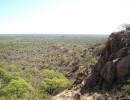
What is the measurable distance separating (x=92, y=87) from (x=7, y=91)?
19.5 meters

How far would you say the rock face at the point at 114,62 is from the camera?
20.2 m

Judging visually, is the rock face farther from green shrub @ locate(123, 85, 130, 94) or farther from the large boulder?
green shrub @ locate(123, 85, 130, 94)

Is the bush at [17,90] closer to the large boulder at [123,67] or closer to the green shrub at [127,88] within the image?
the large boulder at [123,67]

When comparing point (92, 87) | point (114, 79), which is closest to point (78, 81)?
point (92, 87)

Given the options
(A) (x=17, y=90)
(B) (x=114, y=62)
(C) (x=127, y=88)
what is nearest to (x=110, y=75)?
(B) (x=114, y=62)

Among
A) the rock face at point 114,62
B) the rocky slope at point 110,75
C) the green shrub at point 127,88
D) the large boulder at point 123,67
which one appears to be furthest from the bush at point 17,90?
the green shrub at point 127,88

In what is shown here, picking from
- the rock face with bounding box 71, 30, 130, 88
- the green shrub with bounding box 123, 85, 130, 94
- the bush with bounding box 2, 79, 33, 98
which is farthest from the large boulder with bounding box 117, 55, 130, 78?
the bush with bounding box 2, 79, 33, 98

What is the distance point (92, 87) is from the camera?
74.2 feet

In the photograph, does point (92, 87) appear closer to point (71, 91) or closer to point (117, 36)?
point (71, 91)

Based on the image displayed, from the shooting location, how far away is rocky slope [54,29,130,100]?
1986 centimetres

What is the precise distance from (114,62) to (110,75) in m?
1.37

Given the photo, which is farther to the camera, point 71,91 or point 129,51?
point 71,91

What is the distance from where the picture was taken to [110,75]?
2128cm

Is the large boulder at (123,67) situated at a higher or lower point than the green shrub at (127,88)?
higher
